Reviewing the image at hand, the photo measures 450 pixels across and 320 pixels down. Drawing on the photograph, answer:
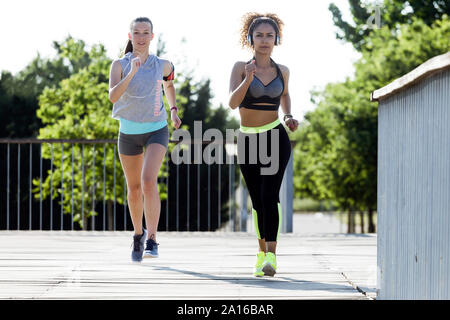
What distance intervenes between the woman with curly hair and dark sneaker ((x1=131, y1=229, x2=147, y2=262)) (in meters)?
0.78

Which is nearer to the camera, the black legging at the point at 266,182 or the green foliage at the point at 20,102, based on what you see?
the black legging at the point at 266,182

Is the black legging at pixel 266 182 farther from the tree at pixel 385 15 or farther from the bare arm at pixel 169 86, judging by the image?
the tree at pixel 385 15

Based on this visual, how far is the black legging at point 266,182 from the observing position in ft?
11.7

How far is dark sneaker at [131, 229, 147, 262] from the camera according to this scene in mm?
4012

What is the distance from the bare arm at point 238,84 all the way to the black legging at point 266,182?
0.22 m

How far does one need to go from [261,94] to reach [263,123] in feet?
0.50

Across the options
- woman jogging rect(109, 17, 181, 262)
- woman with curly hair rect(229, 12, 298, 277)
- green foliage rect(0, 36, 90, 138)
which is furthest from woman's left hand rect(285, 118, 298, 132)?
green foliage rect(0, 36, 90, 138)

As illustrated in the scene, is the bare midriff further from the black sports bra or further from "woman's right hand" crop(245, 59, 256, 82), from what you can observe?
"woman's right hand" crop(245, 59, 256, 82)

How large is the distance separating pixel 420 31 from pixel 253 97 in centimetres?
2001

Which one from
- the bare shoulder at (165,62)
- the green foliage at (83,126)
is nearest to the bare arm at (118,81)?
the bare shoulder at (165,62)

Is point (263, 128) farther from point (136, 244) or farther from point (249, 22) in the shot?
point (136, 244)

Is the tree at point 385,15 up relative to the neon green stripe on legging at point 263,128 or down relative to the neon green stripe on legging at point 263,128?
up

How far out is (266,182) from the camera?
359 cm
